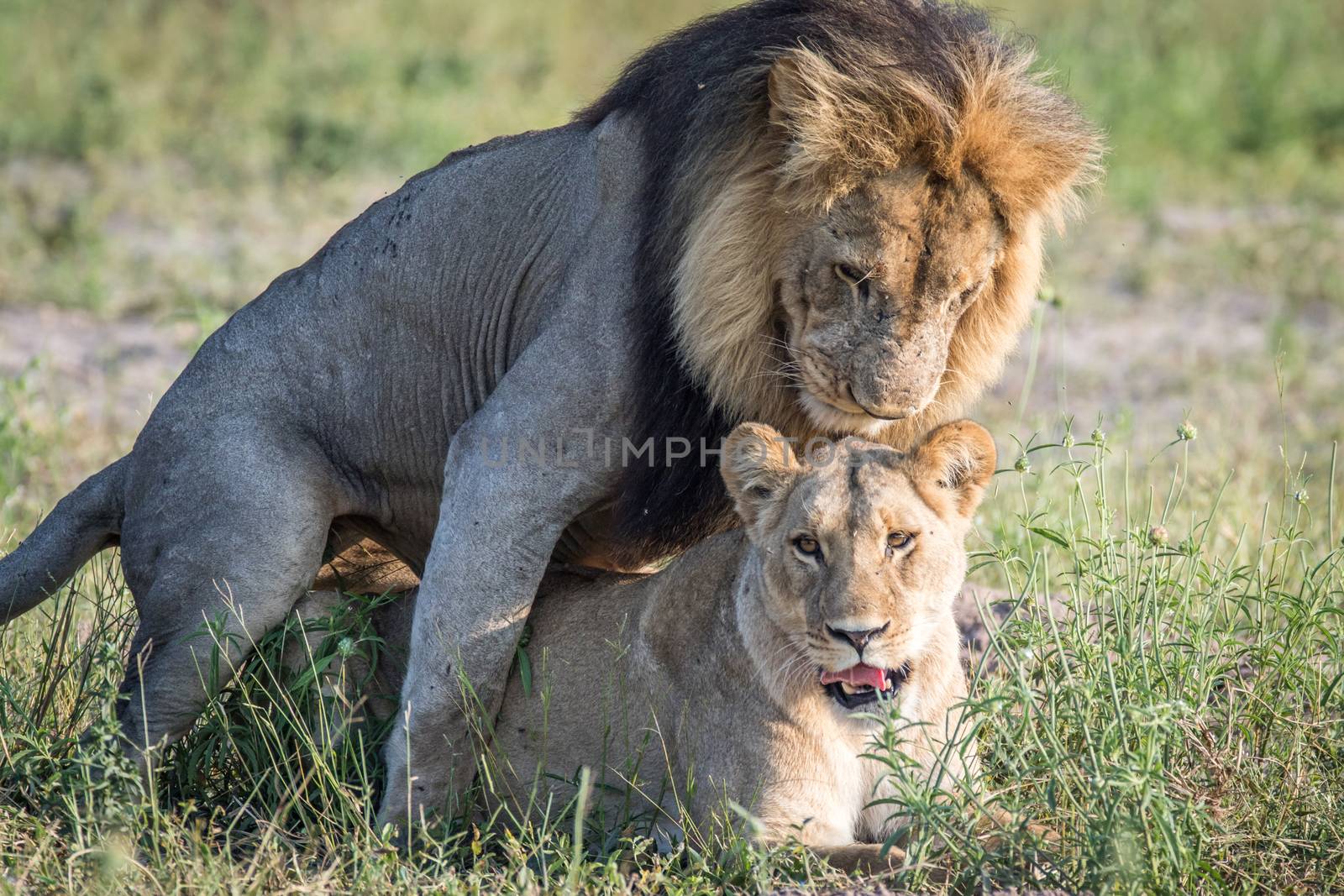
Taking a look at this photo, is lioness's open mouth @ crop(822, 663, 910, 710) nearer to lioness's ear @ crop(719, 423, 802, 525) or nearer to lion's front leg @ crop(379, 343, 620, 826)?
lioness's ear @ crop(719, 423, 802, 525)

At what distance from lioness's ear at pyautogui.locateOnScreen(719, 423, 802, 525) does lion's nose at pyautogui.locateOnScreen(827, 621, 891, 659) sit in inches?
16.1

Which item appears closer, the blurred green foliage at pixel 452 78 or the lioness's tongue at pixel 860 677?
the lioness's tongue at pixel 860 677

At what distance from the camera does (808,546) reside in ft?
11.0

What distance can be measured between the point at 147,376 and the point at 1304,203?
7351 millimetres

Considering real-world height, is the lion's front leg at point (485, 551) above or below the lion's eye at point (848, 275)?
below

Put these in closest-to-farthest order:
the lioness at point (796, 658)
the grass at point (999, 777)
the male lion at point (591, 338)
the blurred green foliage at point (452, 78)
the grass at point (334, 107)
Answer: the grass at point (999, 777), the lioness at point (796, 658), the male lion at point (591, 338), the grass at point (334, 107), the blurred green foliage at point (452, 78)

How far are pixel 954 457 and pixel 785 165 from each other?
2.44 ft

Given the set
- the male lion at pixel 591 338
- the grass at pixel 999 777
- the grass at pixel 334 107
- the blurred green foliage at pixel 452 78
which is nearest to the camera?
the grass at pixel 999 777

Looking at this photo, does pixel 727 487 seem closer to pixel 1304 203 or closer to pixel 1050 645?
pixel 1050 645

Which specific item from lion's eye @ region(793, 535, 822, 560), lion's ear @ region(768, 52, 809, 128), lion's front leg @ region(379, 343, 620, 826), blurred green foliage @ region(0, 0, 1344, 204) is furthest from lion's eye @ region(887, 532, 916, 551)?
blurred green foliage @ region(0, 0, 1344, 204)

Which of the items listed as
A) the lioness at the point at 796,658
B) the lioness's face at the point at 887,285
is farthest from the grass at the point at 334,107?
the lioness's face at the point at 887,285

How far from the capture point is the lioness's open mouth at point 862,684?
131 inches

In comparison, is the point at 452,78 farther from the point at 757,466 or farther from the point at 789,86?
the point at 757,466

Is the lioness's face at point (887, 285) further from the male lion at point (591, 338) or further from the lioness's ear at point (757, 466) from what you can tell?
the lioness's ear at point (757, 466)
